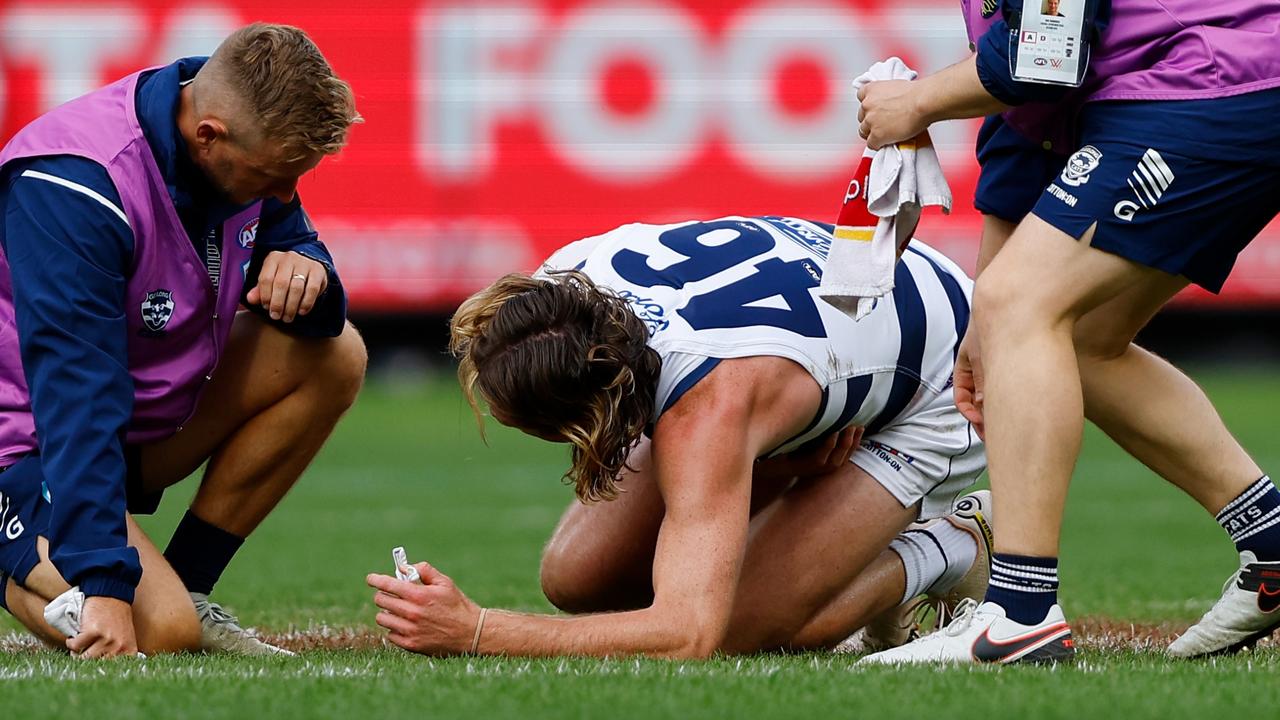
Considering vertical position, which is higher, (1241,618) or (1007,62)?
(1007,62)

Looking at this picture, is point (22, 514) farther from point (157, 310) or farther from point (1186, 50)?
point (1186, 50)

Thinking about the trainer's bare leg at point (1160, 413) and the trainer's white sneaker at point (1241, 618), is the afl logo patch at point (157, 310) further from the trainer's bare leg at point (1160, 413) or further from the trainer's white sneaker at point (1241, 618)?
the trainer's white sneaker at point (1241, 618)

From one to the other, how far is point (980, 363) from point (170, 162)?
191 cm

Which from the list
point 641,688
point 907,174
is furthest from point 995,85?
point 641,688

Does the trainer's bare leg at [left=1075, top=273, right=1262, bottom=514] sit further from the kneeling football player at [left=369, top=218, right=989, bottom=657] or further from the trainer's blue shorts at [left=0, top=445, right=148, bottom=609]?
the trainer's blue shorts at [left=0, top=445, right=148, bottom=609]

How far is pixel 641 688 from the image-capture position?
10.8ft

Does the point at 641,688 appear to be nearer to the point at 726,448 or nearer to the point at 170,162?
the point at 726,448

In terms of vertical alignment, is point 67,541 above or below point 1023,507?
below

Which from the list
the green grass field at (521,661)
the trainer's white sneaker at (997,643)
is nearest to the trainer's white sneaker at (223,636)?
the green grass field at (521,661)

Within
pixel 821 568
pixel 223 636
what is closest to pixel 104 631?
pixel 223 636

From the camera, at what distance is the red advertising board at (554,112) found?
1527 centimetres

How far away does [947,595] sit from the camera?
15.9ft

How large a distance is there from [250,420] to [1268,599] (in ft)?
8.33

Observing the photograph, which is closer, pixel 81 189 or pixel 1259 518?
pixel 81 189
